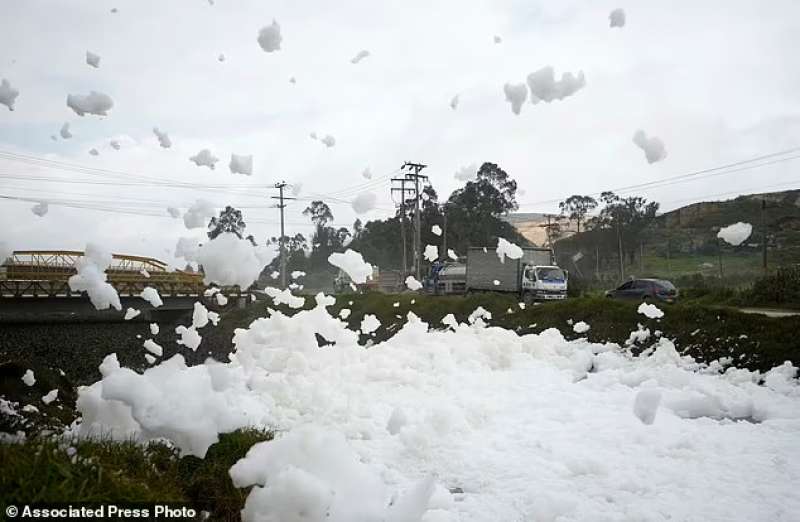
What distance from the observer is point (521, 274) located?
3228 centimetres

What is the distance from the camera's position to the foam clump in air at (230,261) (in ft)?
30.6

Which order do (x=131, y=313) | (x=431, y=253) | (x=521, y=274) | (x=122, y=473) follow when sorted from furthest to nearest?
1. (x=431, y=253)
2. (x=521, y=274)
3. (x=131, y=313)
4. (x=122, y=473)

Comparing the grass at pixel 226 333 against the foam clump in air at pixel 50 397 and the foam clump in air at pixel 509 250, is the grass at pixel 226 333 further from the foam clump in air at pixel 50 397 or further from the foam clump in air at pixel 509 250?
the foam clump in air at pixel 509 250

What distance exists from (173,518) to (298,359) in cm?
921

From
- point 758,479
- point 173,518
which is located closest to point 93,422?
point 173,518

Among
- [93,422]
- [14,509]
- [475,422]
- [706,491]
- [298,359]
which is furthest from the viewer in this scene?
[298,359]

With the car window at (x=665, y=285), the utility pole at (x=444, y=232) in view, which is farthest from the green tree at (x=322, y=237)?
the car window at (x=665, y=285)

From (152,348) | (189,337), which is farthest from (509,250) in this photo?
(152,348)

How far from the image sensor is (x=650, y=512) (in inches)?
278

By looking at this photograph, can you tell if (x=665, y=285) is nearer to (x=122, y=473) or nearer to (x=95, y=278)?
(x=95, y=278)

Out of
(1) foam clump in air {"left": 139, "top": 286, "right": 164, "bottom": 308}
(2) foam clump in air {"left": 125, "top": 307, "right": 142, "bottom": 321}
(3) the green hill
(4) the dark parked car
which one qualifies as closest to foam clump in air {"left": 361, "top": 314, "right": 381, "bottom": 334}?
(1) foam clump in air {"left": 139, "top": 286, "right": 164, "bottom": 308}

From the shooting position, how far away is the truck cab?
1173 inches

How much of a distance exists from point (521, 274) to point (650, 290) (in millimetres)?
6889

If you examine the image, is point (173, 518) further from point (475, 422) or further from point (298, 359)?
point (298, 359)
